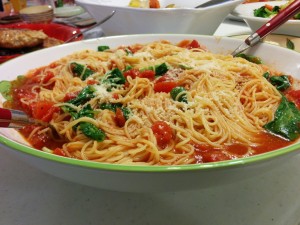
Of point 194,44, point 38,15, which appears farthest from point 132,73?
point 38,15

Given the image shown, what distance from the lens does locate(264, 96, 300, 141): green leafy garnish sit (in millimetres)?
1489

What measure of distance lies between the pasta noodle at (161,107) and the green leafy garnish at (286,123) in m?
0.07

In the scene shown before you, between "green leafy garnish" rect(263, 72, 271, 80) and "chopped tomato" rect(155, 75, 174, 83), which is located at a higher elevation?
"green leafy garnish" rect(263, 72, 271, 80)

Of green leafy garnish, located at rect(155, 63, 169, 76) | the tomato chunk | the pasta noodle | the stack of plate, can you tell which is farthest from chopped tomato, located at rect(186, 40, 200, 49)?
the stack of plate

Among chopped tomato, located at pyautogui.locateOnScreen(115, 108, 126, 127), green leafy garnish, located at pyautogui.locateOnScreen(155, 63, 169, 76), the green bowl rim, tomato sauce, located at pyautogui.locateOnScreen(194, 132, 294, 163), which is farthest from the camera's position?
green leafy garnish, located at pyautogui.locateOnScreen(155, 63, 169, 76)

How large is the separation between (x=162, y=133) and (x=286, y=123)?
567mm

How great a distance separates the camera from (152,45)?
2.36 metres

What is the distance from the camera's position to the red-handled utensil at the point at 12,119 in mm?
1197

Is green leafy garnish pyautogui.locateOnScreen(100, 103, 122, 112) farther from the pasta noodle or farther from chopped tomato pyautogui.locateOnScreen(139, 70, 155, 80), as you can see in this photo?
chopped tomato pyautogui.locateOnScreen(139, 70, 155, 80)

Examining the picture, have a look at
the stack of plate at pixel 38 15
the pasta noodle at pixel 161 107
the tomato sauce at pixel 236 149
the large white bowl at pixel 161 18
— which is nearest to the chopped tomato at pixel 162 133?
the pasta noodle at pixel 161 107

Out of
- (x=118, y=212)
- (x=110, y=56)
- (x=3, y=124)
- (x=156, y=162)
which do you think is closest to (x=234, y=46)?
(x=110, y=56)

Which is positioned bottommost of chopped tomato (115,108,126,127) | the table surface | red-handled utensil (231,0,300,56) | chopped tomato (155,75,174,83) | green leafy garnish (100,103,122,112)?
the table surface

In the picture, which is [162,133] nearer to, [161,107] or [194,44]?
[161,107]

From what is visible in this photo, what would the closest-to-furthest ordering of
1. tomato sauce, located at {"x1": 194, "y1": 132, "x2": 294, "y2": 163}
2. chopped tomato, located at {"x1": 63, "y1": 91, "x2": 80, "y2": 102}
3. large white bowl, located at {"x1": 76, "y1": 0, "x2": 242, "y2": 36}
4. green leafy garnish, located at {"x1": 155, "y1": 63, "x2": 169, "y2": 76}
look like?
tomato sauce, located at {"x1": 194, "y1": 132, "x2": 294, "y2": 163} < chopped tomato, located at {"x1": 63, "y1": 91, "x2": 80, "y2": 102} < green leafy garnish, located at {"x1": 155, "y1": 63, "x2": 169, "y2": 76} < large white bowl, located at {"x1": 76, "y1": 0, "x2": 242, "y2": 36}
